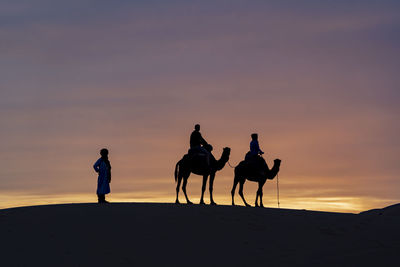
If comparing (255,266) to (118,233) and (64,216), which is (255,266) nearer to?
(118,233)

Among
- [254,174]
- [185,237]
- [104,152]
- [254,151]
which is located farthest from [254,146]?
[185,237]

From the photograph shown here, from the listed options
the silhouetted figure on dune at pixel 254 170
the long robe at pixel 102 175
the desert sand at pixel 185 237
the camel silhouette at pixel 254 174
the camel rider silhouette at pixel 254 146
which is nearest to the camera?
the desert sand at pixel 185 237

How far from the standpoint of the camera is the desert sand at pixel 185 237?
20281 mm

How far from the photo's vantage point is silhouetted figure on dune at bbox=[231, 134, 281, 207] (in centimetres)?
Answer: 2958

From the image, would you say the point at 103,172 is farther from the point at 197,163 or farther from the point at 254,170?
the point at 254,170

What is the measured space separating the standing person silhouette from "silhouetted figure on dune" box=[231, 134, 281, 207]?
20.9 feet

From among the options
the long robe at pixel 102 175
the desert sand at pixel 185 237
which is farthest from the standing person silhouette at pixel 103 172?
the desert sand at pixel 185 237

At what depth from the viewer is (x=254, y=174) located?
30.1 m

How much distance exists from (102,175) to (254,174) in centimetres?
716

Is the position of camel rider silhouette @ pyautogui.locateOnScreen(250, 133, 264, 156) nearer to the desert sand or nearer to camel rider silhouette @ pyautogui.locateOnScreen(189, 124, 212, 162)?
camel rider silhouette @ pyautogui.locateOnScreen(189, 124, 212, 162)

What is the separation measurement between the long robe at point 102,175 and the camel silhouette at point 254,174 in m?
6.31

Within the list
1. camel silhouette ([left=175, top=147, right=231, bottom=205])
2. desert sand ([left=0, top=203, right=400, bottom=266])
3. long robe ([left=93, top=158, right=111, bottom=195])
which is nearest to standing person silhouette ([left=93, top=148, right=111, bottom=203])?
long robe ([left=93, top=158, right=111, bottom=195])

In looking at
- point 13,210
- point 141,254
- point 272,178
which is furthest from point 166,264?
point 272,178

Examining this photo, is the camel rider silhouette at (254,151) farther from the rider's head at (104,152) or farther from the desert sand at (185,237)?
the rider's head at (104,152)
